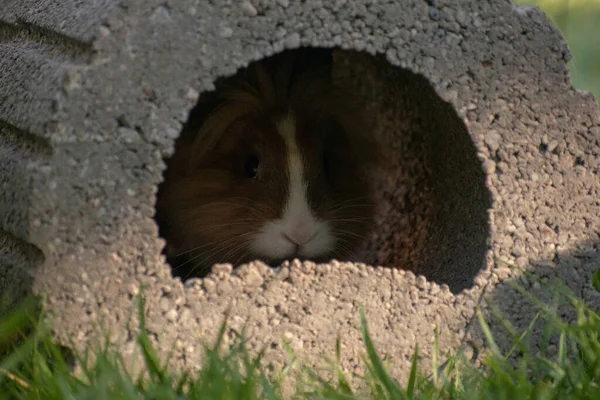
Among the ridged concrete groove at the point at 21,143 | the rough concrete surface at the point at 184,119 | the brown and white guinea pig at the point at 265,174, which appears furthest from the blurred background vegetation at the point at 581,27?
the ridged concrete groove at the point at 21,143

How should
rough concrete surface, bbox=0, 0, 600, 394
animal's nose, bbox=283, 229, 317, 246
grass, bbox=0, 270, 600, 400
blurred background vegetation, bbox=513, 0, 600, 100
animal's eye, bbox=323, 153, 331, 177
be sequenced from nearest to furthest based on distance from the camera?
grass, bbox=0, 270, 600, 400, rough concrete surface, bbox=0, 0, 600, 394, animal's nose, bbox=283, 229, 317, 246, animal's eye, bbox=323, 153, 331, 177, blurred background vegetation, bbox=513, 0, 600, 100

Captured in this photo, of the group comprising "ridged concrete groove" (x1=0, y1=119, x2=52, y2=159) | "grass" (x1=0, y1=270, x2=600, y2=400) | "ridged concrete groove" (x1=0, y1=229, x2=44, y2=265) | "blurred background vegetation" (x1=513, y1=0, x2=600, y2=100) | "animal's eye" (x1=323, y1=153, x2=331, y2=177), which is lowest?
"grass" (x1=0, y1=270, x2=600, y2=400)

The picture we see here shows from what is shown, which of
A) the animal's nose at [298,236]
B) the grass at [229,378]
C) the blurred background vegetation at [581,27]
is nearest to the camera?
the grass at [229,378]

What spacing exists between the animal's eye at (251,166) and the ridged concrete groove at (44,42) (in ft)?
3.17

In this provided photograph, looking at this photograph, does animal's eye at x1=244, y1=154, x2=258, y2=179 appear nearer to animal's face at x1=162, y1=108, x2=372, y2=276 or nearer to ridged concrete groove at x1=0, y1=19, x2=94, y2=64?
animal's face at x1=162, y1=108, x2=372, y2=276

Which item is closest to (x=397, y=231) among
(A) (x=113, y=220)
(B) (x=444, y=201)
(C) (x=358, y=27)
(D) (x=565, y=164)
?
(B) (x=444, y=201)

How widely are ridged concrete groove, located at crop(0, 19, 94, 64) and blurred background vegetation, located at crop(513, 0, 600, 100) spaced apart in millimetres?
3969

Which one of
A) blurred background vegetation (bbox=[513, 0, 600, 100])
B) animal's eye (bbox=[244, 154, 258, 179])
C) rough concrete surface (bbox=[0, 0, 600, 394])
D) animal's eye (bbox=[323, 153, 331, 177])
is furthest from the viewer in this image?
blurred background vegetation (bbox=[513, 0, 600, 100])

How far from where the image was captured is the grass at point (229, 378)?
6.91 feet

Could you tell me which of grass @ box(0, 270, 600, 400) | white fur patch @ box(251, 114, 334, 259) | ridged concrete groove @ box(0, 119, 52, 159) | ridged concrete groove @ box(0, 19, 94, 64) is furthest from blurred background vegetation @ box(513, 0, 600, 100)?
ridged concrete groove @ box(0, 119, 52, 159)

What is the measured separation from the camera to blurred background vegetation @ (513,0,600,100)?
235 inches

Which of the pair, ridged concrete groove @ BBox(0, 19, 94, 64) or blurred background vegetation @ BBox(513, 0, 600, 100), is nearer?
ridged concrete groove @ BBox(0, 19, 94, 64)

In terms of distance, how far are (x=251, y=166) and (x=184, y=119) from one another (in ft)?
3.45

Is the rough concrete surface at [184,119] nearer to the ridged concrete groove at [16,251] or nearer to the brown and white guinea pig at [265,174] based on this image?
the ridged concrete groove at [16,251]
